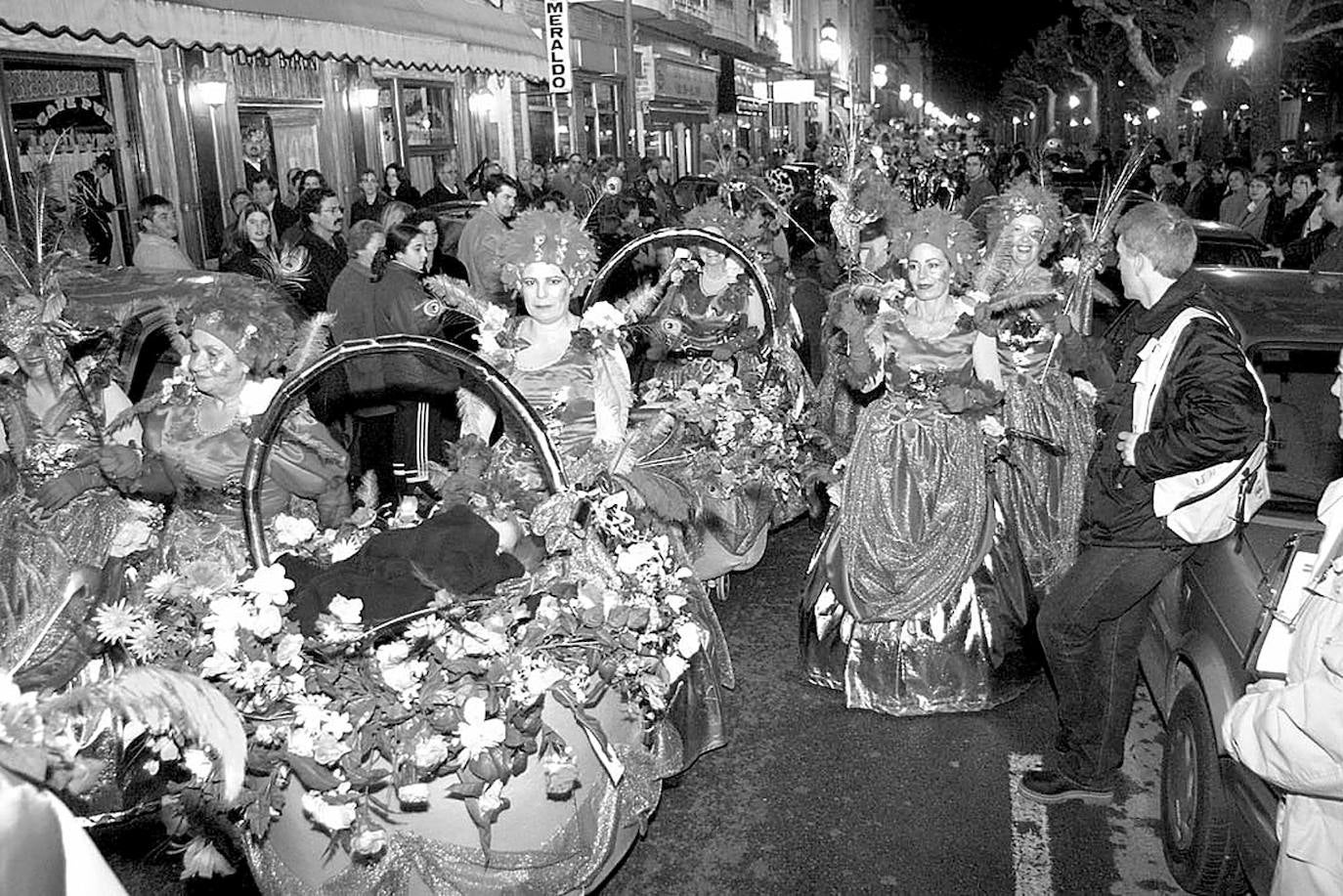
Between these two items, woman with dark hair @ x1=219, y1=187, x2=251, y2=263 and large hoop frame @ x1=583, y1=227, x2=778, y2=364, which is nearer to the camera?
large hoop frame @ x1=583, y1=227, x2=778, y2=364

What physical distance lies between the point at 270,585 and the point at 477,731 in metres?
0.62

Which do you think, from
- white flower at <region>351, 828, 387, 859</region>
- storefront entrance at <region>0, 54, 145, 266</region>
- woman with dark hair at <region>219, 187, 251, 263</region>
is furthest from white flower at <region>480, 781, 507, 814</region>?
storefront entrance at <region>0, 54, 145, 266</region>

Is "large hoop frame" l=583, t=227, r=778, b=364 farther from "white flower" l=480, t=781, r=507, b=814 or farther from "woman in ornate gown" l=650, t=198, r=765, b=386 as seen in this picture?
"white flower" l=480, t=781, r=507, b=814

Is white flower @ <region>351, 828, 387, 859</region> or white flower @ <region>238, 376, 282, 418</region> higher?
white flower @ <region>238, 376, 282, 418</region>

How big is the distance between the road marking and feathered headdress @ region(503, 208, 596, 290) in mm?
2671

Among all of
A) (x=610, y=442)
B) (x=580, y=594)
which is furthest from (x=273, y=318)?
(x=580, y=594)

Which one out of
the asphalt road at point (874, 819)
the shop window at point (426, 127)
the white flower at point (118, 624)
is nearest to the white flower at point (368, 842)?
the white flower at point (118, 624)

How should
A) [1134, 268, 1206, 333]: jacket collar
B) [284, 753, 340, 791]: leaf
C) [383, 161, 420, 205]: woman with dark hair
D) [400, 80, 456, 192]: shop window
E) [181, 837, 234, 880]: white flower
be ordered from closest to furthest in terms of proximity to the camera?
[284, 753, 340, 791]: leaf < [181, 837, 234, 880]: white flower < [1134, 268, 1206, 333]: jacket collar < [383, 161, 420, 205]: woman with dark hair < [400, 80, 456, 192]: shop window

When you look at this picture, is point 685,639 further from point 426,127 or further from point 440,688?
point 426,127

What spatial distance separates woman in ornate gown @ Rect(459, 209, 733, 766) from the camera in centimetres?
445

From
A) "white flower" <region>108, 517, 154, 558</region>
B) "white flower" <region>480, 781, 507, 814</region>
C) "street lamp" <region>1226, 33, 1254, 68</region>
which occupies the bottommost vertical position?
"white flower" <region>480, 781, 507, 814</region>

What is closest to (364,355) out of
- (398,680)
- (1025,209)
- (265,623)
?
(265,623)

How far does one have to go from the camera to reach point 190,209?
11.3m

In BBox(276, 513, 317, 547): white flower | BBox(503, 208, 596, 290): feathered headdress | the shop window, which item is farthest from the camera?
the shop window
